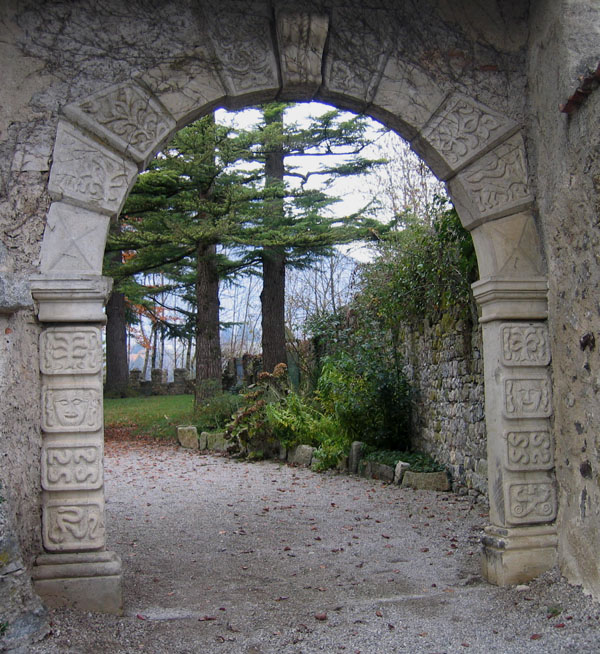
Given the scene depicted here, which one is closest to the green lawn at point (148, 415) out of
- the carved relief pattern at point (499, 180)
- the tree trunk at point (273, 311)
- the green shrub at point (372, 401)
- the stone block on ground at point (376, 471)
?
the tree trunk at point (273, 311)

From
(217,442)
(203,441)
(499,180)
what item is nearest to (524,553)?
(499,180)

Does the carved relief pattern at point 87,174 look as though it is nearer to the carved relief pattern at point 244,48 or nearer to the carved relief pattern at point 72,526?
the carved relief pattern at point 244,48

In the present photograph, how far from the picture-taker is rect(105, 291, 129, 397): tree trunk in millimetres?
16156

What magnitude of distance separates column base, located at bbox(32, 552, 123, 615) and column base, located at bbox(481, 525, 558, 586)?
6.52 feet

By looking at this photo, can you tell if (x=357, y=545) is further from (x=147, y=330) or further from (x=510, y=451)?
(x=147, y=330)

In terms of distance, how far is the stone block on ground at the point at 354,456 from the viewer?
7.52 metres

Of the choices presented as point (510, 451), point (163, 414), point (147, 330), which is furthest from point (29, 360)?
point (147, 330)

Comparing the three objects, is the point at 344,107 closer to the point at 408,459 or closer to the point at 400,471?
the point at 400,471

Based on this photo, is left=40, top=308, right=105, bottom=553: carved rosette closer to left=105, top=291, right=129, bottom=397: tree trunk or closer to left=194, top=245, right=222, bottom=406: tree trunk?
left=194, top=245, right=222, bottom=406: tree trunk

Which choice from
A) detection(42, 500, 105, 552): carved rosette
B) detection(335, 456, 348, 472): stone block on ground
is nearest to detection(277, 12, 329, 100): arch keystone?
detection(42, 500, 105, 552): carved rosette

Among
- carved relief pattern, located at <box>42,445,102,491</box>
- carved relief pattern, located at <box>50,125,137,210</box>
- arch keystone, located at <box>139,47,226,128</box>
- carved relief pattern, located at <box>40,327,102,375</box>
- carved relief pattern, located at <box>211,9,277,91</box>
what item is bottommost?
carved relief pattern, located at <box>42,445,102,491</box>

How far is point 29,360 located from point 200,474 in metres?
5.12

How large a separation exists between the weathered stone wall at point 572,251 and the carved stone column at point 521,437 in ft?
0.23

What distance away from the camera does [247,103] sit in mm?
3717
